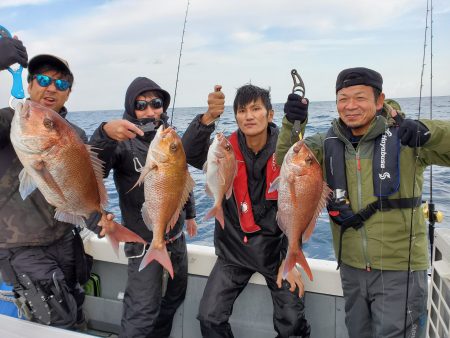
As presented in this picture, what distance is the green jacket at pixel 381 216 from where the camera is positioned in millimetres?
2998

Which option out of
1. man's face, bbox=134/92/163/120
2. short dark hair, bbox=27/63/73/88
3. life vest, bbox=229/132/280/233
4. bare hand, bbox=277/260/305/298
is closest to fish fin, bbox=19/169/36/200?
short dark hair, bbox=27/63/73/88

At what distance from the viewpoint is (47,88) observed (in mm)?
3146

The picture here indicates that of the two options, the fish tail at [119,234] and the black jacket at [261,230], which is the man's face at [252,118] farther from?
the fish tail at [119,234]

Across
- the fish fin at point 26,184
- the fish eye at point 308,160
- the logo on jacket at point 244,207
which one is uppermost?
the fish eye at point 308,160

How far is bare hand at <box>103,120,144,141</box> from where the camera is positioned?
8.64ft

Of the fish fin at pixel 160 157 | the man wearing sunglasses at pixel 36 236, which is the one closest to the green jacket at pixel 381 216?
the fish fin at pixel 160 157

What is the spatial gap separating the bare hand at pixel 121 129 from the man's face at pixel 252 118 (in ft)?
3.63

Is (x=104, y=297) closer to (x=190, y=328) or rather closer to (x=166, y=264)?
(x=190, y=328)

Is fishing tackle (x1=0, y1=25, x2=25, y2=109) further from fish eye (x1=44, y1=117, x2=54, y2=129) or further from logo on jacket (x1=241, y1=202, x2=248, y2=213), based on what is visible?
logo on jacket (x1=241, y1=202, x2=248, y2=213)

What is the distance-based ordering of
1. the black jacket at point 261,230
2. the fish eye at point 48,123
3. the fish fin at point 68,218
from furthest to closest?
the black jacket at point 261,230
the fish fin at point 68,218
the fish eye at point 48,123

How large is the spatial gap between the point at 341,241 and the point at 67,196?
208 cm

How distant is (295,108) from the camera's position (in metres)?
2.75

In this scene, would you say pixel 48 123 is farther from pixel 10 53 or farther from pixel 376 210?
pixel 376 210

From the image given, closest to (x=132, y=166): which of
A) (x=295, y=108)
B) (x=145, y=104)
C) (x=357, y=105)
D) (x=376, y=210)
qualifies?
(x=145, y=104)
